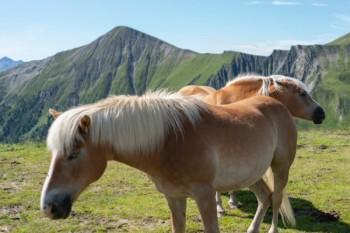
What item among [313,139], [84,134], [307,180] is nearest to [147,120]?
[84,134]

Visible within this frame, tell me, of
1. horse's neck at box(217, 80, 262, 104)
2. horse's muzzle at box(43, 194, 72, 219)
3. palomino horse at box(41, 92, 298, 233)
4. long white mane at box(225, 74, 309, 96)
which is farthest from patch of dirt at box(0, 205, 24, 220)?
long white mane at box(225, 74, 309, 96)

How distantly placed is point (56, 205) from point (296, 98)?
663 cm

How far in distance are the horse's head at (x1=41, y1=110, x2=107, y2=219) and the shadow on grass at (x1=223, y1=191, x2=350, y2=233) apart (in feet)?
16.2

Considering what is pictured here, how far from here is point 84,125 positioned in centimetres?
466

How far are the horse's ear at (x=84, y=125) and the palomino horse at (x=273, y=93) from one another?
484 cm

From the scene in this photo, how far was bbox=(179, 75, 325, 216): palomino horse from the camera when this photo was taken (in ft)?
30.9

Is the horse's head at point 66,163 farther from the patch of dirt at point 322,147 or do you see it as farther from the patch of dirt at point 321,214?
the patch of dirt at point 322,147

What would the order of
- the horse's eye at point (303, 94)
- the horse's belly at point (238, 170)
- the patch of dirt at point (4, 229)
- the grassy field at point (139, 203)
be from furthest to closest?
1. the horse's eye at point (303, 94)
2. the grassy field at point (139, 203)
3. the patch of dirt at point (4, 229)
4. the horse's belly at point (238, 170)

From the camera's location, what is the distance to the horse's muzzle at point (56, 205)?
4.58 m

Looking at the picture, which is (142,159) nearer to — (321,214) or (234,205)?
(234,205)

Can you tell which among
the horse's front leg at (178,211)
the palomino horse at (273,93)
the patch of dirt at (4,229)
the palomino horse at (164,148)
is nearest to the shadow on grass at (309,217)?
the palomino horse at (273,93)

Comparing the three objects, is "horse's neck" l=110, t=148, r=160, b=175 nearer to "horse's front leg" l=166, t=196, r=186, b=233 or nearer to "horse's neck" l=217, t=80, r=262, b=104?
"horse's front leg" l=166, t=196, r=186, b=233

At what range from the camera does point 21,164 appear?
47.9 ft

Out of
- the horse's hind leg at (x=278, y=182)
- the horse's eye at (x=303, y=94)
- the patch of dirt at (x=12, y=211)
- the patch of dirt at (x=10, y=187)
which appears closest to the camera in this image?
the horse's hind leg at (x=278, y=182)
